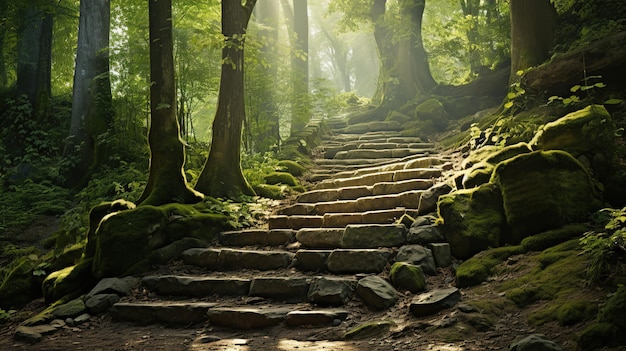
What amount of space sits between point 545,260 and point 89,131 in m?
11.7

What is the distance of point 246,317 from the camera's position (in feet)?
16.5

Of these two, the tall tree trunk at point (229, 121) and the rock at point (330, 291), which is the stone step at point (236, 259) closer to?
the rock at point (330, 291)

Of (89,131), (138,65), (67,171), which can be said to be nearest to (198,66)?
(138,65)

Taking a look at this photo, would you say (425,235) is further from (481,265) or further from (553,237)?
(553,237)

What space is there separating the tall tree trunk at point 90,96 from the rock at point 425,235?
9.15 meters

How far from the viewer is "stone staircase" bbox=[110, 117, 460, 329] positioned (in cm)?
505

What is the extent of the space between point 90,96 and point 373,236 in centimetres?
1009

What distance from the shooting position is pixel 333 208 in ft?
26.5

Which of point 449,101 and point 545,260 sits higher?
point 449,101

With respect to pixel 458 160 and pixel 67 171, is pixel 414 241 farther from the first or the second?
pixel 67 171

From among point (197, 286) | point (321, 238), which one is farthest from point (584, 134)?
point (197, 286)

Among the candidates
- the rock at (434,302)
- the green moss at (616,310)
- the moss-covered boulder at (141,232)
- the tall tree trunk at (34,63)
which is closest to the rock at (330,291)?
the rock at (434,302)

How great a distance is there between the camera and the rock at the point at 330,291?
5.14 m

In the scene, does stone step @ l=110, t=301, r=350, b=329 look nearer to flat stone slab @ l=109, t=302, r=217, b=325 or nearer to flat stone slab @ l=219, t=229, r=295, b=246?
flat stone slab @ l=109, t=302, r=217, b=325
